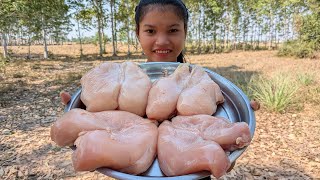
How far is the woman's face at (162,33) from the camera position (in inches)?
75.7

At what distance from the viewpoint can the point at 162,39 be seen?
1940mm

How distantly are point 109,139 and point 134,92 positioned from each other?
14.3 inches

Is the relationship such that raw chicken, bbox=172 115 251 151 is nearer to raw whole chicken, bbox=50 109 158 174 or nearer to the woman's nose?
raw whole chicken, bbox=50 109 158 174

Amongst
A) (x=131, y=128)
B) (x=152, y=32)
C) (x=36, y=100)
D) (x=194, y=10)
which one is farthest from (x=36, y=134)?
(x=194, y=10)

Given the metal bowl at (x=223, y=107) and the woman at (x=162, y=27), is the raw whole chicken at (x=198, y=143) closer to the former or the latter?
the metal bowl at (x=223, y=107)

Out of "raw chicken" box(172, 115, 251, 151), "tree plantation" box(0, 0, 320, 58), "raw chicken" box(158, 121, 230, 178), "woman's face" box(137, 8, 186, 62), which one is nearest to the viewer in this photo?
"raw chicken" box(158, 121, 230, 178)

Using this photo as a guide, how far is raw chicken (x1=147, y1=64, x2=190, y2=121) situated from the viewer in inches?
54.7

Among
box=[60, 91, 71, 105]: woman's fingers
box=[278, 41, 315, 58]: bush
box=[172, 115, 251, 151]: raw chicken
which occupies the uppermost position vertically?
box=[278, 41, 315, 58]: bush

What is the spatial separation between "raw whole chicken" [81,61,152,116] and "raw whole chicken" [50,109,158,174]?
0.24 feet

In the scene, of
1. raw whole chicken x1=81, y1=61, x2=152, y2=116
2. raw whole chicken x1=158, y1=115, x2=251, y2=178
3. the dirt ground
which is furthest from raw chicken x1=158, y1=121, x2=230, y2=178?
the dirt ground

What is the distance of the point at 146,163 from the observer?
1164mm

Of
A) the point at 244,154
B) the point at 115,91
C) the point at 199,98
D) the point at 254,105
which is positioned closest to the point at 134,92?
the point at 115,91

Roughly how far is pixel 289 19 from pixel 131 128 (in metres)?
30.3

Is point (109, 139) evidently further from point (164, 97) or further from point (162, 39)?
point (162, 39)
